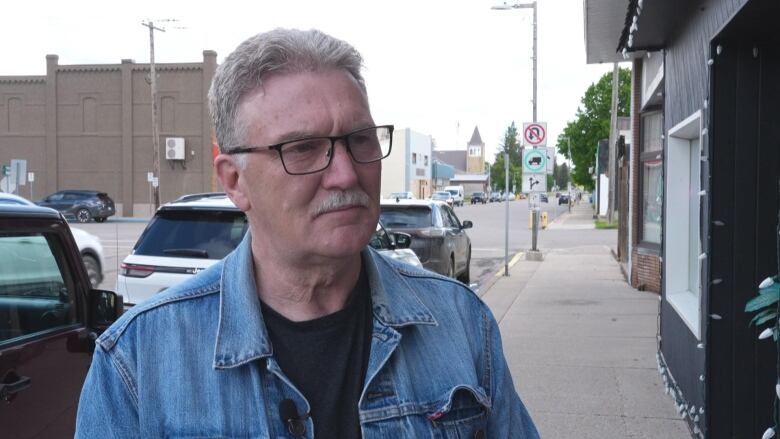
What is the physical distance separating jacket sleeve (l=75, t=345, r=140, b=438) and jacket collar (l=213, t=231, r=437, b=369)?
203 millimetres

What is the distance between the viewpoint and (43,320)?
377cm

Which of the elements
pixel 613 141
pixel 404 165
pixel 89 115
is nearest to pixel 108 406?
pixel 613 141

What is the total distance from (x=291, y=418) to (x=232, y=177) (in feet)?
1.97

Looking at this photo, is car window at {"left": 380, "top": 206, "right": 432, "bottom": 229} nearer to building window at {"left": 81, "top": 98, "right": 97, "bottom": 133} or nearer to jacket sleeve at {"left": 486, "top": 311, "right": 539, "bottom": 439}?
jacket sleeve at {"left": 486, "top": 311, "right": 539, "bottom": 439}

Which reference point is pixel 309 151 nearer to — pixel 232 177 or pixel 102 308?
pixel 232 177

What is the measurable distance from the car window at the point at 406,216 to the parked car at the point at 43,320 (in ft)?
30.5

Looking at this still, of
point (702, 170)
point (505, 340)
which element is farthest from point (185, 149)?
point (702, 170)

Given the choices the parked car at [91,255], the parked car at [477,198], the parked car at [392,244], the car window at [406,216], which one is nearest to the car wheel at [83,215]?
the parked car at [91,255]

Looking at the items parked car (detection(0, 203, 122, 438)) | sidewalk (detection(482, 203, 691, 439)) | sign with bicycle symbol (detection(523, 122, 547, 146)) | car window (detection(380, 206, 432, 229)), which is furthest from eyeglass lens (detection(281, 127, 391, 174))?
sign with bicycle symbol (detection(523, 122, 547, 146))

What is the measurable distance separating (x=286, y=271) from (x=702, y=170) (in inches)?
156

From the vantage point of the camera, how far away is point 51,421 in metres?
3.44

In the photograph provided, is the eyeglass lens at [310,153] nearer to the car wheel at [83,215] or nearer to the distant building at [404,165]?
the car wheel at [83,215]

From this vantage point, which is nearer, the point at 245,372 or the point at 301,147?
the point at 245,372

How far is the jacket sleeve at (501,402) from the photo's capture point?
6.12ft
